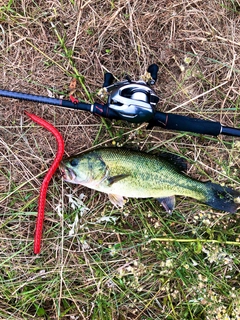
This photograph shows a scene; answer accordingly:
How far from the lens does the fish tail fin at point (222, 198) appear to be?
11.0 feet

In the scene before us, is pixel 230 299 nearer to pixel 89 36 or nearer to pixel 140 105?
pixel 140 105

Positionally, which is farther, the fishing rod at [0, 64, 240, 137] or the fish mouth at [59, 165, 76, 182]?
the fish mouth at [59, 165, 76, 182]

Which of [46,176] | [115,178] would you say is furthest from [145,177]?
[46,176]

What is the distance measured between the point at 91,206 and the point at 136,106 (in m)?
1.08

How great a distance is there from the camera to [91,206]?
350cm

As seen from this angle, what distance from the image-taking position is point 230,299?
3477 mm

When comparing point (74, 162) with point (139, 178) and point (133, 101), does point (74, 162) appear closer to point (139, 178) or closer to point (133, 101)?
point (139, 178)

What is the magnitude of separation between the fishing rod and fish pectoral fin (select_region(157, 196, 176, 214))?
65 cm

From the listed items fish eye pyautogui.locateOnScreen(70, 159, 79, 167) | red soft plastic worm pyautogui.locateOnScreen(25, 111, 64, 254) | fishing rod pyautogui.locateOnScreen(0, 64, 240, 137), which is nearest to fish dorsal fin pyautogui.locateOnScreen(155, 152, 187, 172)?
fishing rod pyautogui.locateOnScreen(0, 64, 240, 137)

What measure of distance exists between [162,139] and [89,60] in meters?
0.98

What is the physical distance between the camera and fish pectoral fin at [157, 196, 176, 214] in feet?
11.1

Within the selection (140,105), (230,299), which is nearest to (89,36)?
(140,105)

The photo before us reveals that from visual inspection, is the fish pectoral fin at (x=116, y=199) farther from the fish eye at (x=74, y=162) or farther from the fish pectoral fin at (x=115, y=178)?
the fish eye at (x=74, y=162)

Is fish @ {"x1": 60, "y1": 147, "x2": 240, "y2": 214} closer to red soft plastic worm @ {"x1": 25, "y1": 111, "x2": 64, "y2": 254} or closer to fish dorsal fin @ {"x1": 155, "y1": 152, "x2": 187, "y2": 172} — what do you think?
fish dorsal fin @ {"x1": 155, "y1": 152, "x2": 187, "y2": 172}
